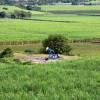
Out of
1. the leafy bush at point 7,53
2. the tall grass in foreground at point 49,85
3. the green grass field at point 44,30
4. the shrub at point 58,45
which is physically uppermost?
the tall grass in foreground at point 49,85

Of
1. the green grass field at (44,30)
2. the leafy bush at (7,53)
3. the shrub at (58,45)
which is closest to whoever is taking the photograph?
the leafy bush at (7,53)

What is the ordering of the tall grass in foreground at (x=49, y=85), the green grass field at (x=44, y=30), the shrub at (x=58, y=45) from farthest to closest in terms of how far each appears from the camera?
1. the green grass field at (x=44, y=30)
2. the shrub at (x=58, y=45)
3. the tall grass in foreground at (x=49, y=85)

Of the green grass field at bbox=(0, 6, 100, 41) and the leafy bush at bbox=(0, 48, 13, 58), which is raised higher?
the leafy bush at bbox=(0, 48, 13, 58)

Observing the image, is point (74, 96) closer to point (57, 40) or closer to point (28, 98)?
point (28, 98)

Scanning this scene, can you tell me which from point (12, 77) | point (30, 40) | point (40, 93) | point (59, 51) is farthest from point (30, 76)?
point (30, 40)

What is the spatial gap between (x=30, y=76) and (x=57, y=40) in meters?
29.2

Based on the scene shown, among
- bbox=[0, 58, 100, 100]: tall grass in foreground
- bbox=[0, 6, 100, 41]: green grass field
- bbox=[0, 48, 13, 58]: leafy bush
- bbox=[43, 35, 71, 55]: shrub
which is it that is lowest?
bbox=[0, 6, 100, 41]: green grass field

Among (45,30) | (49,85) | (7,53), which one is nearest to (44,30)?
(45,30)

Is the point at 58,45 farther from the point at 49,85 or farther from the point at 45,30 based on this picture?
the point at 45,30

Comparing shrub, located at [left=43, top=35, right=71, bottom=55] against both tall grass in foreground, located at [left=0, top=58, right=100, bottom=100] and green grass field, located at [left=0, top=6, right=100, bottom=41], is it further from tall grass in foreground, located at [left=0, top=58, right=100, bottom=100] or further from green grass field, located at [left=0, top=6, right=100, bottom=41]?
tall grass in foreground, located at [left=0, top=58, right=100, bottom=100]

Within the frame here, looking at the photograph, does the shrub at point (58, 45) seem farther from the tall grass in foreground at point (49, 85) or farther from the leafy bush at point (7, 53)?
the tall grass in foreground at point (49, 85)

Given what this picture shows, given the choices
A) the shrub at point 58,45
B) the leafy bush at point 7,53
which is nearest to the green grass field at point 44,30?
the shrub at point 58,45

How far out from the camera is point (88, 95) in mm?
8703

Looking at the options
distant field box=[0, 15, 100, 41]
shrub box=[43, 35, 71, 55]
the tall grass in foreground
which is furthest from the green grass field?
the tall grass in foreground
